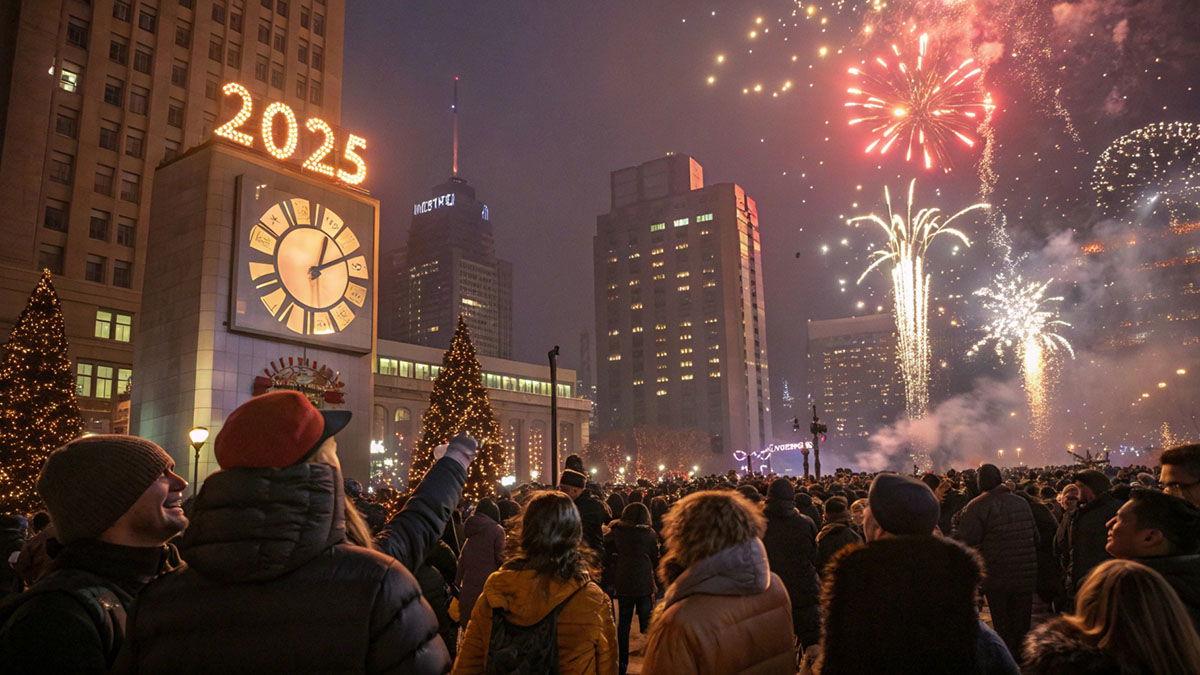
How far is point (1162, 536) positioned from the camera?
12.0 ft

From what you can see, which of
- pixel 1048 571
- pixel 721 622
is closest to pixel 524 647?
pixel 721 622

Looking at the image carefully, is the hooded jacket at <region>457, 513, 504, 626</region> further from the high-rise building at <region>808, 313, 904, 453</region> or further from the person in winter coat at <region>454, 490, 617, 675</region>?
the high-rise building at <region>808, 313, 904, 453</region>

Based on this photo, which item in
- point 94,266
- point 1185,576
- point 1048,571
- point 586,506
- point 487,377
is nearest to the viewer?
point 1185,576

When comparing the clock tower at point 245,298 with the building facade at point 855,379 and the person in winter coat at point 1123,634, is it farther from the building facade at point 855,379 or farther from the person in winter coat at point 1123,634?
the building facade at point 855,379

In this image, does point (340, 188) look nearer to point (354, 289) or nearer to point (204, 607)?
point (354, 289)

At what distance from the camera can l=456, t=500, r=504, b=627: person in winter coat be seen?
7371 millimetres

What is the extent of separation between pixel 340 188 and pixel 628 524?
2305cm

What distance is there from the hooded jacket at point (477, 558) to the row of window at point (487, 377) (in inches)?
2598

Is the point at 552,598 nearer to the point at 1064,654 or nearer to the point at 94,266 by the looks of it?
the point at 1064,654

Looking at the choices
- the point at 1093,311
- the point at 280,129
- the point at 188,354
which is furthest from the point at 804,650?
the point at 1093,311

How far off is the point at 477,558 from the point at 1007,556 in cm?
574

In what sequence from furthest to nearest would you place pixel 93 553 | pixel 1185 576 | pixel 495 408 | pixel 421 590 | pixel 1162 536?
pixel 495 408
pixel 1162 536
pixel 1185 576
pixel 421 590
pixel 93 553

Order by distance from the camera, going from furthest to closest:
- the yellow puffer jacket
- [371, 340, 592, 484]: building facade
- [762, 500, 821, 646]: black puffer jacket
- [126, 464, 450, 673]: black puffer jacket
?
[371, 340, 592, 484]: building facade < [762, 500, 821, 646]: black puffer jacket < the yellow puffer jacket < [126, 464, 450, 673]: black puffer jacket

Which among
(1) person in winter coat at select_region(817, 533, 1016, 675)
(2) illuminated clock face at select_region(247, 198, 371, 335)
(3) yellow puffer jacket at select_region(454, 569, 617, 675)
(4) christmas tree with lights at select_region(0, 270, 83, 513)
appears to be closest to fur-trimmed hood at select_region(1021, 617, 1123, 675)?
(1) person in winter coat at select_region(817, 533, 1016, 675)
